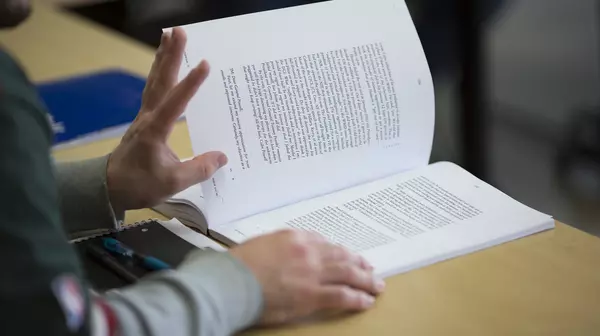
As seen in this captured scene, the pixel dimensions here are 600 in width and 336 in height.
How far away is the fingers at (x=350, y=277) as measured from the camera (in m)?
0.85

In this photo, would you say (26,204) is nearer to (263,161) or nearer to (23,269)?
(23,269)

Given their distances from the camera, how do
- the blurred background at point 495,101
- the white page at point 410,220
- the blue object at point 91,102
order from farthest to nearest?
the blurred background at point 495,101, the blue object at point 91,102, the white page at point 410,220

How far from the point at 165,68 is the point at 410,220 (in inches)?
12.9

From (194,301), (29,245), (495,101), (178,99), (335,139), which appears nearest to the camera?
(29,245)

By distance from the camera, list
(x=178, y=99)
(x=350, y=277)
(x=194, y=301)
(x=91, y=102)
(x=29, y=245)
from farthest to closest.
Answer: (x=91, y=102) → (x=178, y=99) → (x=350, y=277) → (x=194, y=301) → (x=29, y=245)

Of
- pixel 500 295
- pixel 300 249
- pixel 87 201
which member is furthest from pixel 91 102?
pixel 500 295

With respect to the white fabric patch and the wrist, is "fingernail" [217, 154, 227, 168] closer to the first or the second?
the wrist

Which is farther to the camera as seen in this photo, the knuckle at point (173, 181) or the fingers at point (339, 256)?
the knuckle at point (173, 181)

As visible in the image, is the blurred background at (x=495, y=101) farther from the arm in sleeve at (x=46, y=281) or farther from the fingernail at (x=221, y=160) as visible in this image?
the arm in sleeve at (x=46, y=281)

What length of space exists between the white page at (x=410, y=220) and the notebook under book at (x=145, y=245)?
5cm

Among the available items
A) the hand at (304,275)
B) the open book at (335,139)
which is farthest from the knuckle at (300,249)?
the open book at (335,139)

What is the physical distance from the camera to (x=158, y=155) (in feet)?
3.29

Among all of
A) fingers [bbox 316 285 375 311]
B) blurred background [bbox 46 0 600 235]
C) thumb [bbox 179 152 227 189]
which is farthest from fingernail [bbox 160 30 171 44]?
blurred background [bbox 46 0 600 235]

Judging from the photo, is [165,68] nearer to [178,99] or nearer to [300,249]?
[178,99]
